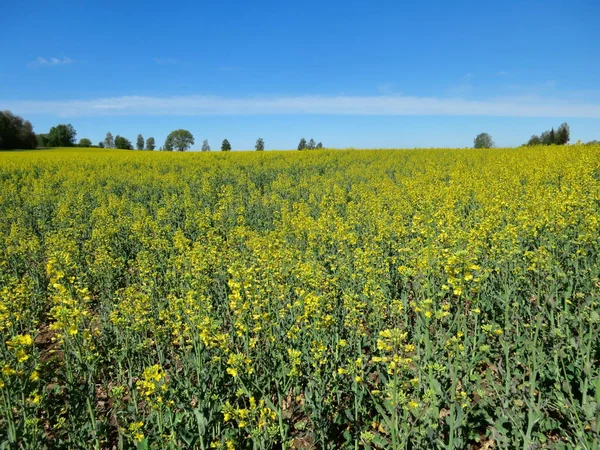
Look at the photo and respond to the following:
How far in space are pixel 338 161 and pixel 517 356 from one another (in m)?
25.1

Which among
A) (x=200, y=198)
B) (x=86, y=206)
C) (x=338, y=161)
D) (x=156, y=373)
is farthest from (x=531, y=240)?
(x=338, y=161)

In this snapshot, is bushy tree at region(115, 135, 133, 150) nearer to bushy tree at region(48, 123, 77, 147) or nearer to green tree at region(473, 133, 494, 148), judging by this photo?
bushy tree at region(48, 123, 77, 147)

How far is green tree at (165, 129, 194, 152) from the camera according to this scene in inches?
3935

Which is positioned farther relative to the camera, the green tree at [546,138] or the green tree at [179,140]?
the green tree at [179,140]

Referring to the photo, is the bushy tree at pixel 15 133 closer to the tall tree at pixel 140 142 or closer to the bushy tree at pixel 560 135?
the tall tree at pixel 140 142

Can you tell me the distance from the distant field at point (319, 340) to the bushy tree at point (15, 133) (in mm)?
73035

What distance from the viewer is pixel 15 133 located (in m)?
67.9

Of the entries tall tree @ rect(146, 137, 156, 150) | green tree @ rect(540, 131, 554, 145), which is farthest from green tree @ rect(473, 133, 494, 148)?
tall tree @ rect(146, 137, 156, 150)

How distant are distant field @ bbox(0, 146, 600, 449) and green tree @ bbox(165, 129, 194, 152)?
312ft

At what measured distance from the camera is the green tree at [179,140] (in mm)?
99938

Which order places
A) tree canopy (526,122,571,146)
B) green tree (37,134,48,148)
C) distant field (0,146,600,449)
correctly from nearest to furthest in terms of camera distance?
1. distant field (0,146,600,449)
2. tree canopy (526,122,571,146)
3. green tree (37,134,48,148)

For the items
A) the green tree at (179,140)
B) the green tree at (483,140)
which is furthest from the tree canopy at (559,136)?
the green tree at (179,140)

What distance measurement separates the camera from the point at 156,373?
122 inches

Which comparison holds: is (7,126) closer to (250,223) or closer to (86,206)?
(86,206)
